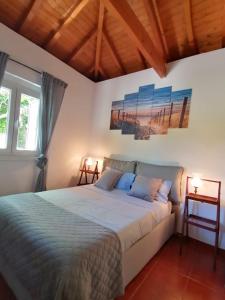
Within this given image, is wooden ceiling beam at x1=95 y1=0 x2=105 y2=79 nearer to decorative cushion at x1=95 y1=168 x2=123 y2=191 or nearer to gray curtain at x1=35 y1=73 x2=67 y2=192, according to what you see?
gray curtain at x1=35 y1=73 x2=67 y2=192

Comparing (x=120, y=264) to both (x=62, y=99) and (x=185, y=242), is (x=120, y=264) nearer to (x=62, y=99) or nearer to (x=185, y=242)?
(x=185, y=242)

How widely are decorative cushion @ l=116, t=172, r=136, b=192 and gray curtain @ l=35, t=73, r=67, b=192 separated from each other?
1.33 metres

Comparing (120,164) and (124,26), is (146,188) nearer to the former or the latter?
(120,164)

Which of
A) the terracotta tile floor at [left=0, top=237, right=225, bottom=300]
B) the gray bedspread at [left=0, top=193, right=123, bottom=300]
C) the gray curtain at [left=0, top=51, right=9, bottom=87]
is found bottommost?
the terracotta tile floor at [left=0, top=237, right=225, bottom=300]

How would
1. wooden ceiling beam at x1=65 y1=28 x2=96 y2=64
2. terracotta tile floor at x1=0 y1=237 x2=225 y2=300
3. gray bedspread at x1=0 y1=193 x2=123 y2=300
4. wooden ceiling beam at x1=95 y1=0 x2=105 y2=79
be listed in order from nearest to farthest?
gray bedspread at x1=0 y1=193 x2=123 y2=300 < terracotta tile floor at x1=0 y1=237 x2=225 y2=300 < wooden ceiling beam at x1=95 y1=0 x2=105 y2=79 < wooden ceiling beam at x1=65 y1=28 x2=96 y2=64

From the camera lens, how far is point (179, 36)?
9.06ft

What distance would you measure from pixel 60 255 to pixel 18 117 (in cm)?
245

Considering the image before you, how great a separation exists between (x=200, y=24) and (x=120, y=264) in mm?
3147

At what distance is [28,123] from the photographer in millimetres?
3123

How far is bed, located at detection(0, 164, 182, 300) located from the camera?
1129mm

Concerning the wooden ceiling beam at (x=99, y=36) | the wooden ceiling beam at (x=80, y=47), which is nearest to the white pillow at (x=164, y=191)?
the wooden ceiling beam at (x=99, y=36)

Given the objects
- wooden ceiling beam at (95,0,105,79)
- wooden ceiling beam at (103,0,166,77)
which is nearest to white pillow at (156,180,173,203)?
wooden ceiling beam at (103,0,166,77)

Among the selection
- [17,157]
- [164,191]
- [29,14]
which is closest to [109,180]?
[164,191]

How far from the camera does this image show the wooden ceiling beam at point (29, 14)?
250 cm
